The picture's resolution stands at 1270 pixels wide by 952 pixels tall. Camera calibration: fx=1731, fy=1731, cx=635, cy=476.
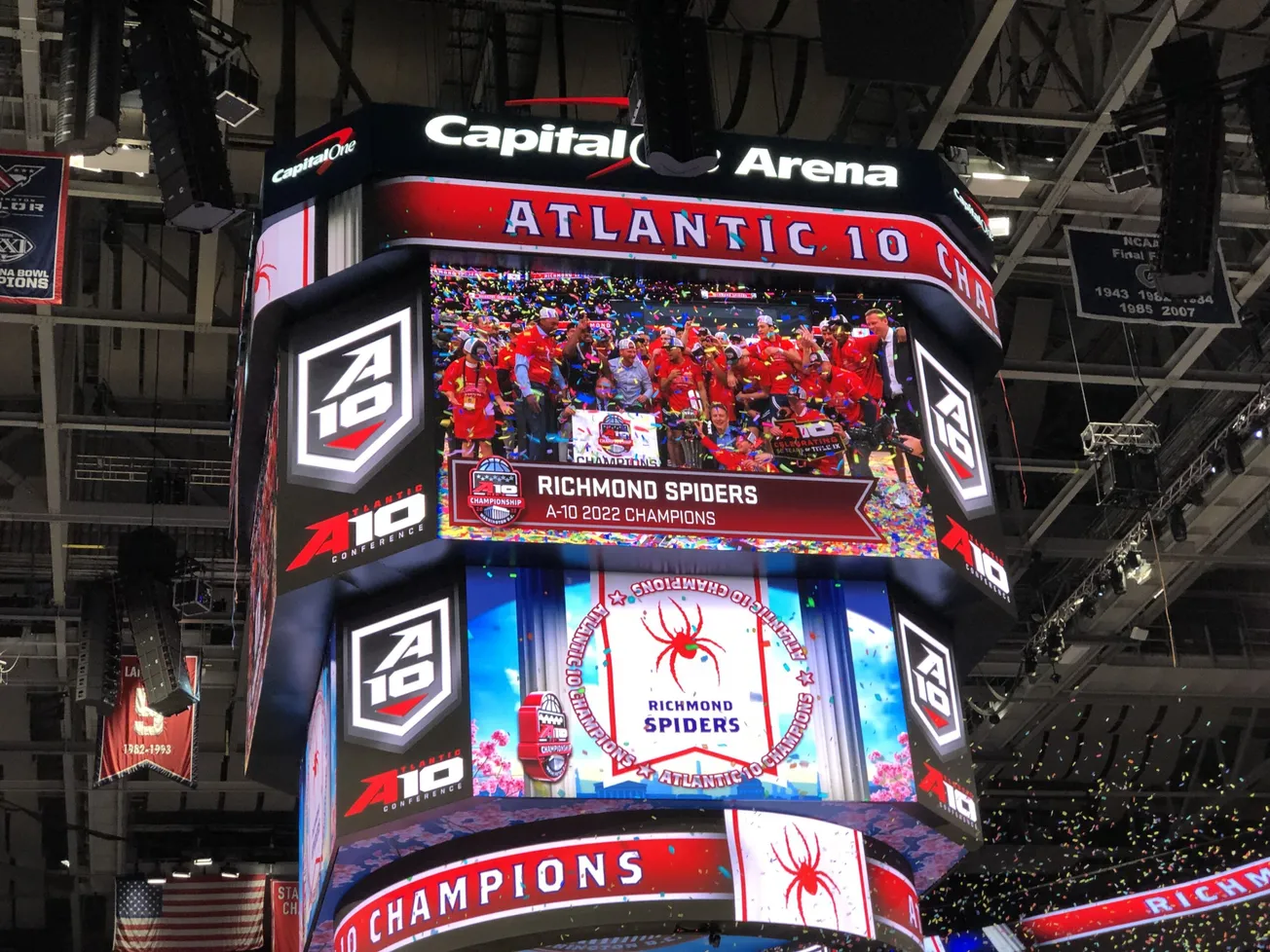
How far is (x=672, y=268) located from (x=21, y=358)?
848 cm

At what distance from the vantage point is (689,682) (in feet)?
28.9

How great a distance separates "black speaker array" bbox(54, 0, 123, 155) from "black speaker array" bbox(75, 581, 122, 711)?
24.7ft

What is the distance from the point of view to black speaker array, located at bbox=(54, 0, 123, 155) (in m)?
8.41

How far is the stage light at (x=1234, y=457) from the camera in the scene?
16109 millimetres

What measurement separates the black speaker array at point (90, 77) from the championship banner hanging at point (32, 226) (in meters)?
3.17

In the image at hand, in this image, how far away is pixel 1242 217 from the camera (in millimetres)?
14078

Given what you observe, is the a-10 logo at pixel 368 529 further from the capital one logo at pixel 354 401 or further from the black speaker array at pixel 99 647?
the black speaker array at pixel 99 647

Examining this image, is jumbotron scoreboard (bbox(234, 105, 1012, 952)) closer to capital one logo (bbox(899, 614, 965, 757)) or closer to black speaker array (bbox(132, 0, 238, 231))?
capital one logo (bbox(899, 614, 965, 757))

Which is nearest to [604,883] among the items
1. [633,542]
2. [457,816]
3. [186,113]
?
[457,816]

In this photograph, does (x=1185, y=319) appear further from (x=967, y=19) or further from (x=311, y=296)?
(x=311, y=296)

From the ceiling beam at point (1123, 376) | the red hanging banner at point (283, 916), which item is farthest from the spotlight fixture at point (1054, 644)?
the red hanging banner at point (283, 916)

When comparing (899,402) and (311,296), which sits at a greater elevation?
(311,296)

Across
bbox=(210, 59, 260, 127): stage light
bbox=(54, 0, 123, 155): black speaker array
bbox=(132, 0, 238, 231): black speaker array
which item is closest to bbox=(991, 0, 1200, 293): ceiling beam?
bbox=(210, 59, 260, 127): stage light

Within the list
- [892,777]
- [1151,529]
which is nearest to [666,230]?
[892,777]
